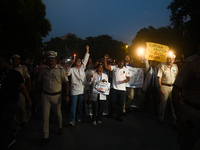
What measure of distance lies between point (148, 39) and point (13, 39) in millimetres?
27756

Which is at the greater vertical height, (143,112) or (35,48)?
(35,48)

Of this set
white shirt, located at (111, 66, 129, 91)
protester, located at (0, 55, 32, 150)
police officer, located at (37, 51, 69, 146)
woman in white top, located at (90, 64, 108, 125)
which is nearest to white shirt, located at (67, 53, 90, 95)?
woman in white top, located at (90, 64, 108, 125)

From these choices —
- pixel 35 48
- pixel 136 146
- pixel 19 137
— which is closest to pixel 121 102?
pixel 136 146

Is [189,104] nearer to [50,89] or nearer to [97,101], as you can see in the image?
[50,89]

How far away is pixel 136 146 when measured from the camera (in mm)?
4035

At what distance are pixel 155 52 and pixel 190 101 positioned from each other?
5.71m

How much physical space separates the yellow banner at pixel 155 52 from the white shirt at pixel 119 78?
1970 millimetres

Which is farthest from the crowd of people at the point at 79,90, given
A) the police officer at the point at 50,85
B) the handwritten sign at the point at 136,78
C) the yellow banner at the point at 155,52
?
the yellow banner at the point at 155,52

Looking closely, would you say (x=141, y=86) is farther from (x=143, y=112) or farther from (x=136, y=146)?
(x=136, y=146)

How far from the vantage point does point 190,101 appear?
229cm

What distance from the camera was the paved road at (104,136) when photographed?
3963 millimetres

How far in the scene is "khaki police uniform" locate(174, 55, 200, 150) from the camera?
2.21 meters

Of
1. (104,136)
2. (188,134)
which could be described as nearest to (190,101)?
(188,134)

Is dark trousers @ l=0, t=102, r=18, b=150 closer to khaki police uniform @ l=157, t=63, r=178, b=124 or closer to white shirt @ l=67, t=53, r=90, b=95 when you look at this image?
white shirt @ l=67, t=53, r=90, b=95
